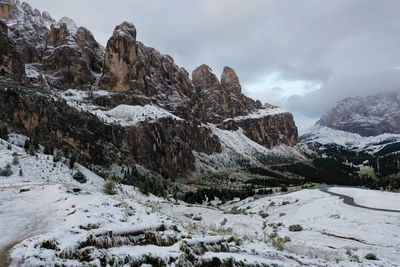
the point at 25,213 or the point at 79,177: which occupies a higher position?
the point at 79,177

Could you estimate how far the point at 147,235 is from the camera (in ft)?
63.6

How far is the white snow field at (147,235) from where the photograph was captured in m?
16.6

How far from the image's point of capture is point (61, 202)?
28781 millimetres

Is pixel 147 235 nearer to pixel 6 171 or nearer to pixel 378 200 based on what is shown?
pixel 6 171

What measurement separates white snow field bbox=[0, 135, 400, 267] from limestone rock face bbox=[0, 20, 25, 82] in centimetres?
15730

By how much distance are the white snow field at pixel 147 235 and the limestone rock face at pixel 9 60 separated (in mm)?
157302

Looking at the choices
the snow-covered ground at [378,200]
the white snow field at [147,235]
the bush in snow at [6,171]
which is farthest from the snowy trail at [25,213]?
the snow-covered ground at [378,200]

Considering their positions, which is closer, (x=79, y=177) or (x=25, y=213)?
(x=25, y=213)

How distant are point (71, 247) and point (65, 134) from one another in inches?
6380

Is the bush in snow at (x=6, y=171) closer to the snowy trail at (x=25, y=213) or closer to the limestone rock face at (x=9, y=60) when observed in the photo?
the snowy trail at (x=25, y=213)

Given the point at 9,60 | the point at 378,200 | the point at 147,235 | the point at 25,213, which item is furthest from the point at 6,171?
the point at 9,60

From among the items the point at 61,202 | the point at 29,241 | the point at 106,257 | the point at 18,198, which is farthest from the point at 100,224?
the point at 18,198

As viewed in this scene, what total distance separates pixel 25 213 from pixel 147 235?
1057cm

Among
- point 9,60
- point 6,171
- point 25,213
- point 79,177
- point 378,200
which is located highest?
point 9,60
